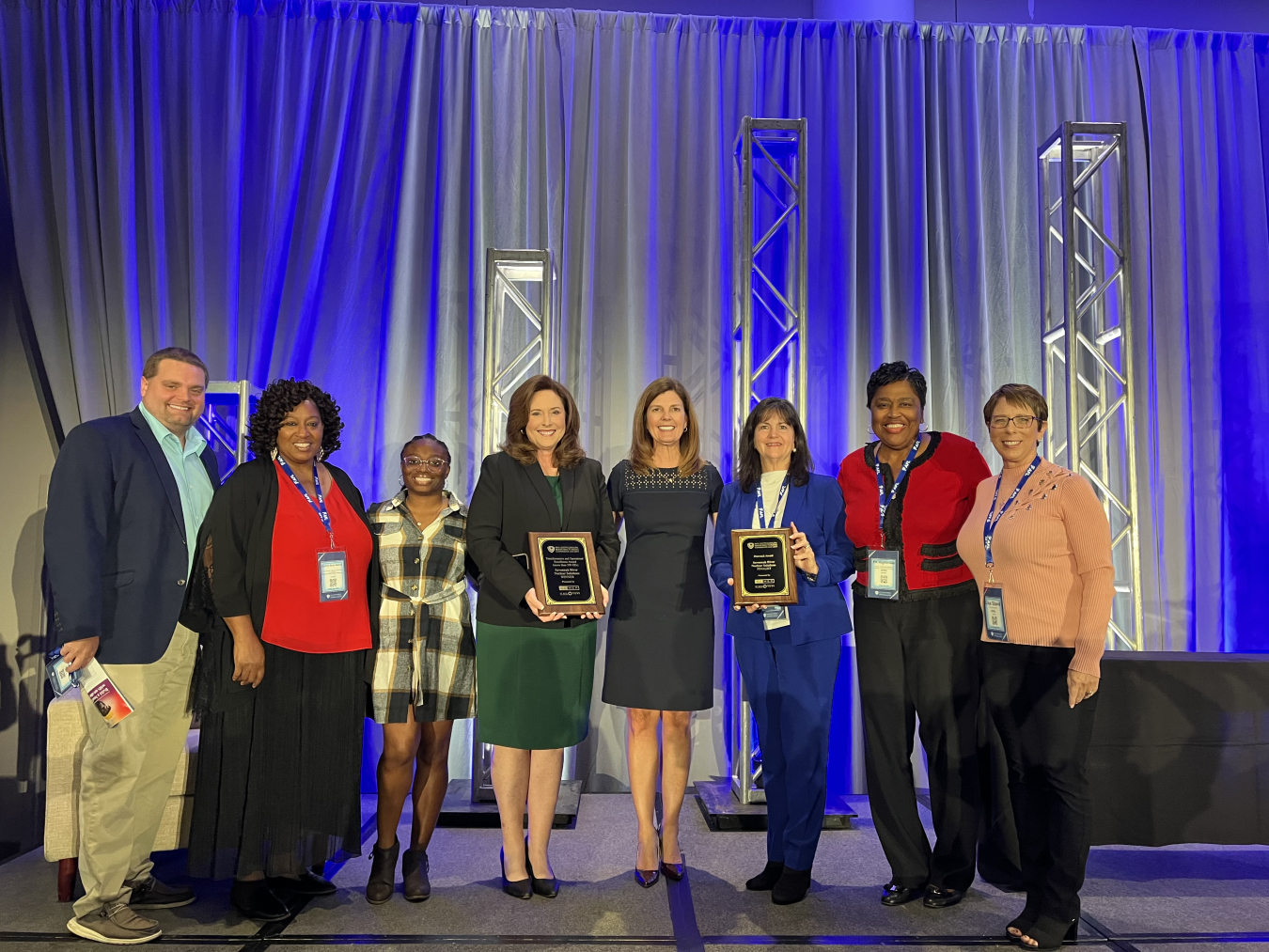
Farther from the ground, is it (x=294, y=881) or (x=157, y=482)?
(x=157, y=482)

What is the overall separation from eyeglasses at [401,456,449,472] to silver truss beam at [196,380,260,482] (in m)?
1.63

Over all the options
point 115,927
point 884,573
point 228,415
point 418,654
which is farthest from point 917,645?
point 228,415

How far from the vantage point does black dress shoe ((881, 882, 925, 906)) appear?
2805 mm

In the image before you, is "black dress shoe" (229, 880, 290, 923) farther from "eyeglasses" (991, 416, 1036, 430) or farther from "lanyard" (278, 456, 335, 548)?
"eyeglasses" (991, 416, 1036, 430)

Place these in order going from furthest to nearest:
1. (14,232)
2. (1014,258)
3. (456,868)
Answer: (1014,258) → (14,232) → (456,868)

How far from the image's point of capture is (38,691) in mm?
4109

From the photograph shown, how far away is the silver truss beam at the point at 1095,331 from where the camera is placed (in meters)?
3.93

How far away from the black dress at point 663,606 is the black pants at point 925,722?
0.56 metres

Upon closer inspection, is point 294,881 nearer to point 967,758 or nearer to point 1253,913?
point 967,758

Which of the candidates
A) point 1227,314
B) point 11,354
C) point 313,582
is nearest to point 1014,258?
point 1227,314

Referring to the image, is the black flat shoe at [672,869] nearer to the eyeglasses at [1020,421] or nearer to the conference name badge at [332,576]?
the conference name badge at [332,576]

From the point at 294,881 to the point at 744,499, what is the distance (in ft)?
6.40

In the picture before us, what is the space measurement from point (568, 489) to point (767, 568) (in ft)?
2.33

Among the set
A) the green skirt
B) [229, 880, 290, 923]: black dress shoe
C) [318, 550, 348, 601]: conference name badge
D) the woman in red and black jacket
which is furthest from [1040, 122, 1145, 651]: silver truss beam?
[229, 880, 290, 923]: black dress shoe
